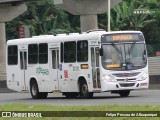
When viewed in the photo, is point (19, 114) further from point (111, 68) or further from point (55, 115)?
point (111, 68)

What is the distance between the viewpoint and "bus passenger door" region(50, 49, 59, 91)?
30000 mm

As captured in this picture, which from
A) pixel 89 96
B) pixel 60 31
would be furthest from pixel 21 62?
pixel 60 31

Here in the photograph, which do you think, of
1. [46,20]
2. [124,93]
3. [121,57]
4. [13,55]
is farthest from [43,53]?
[46,20]

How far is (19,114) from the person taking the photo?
1369 centimetres

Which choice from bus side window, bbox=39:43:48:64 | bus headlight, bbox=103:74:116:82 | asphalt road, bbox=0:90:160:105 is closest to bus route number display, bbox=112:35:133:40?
bus headlight, bbox=103:74:116:82

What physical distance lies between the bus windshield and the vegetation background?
1793 inches

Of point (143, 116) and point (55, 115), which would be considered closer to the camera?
point (143, 116)

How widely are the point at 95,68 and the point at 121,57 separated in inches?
46.1

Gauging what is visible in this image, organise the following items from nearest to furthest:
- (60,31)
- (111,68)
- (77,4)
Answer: (111,68), (77,4), (60,31)

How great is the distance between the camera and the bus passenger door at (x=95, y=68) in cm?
2759

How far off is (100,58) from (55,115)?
537 inches

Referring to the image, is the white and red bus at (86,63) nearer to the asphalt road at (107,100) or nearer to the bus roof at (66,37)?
the bus roof at (66,37)

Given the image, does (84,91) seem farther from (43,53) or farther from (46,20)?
(46,20)

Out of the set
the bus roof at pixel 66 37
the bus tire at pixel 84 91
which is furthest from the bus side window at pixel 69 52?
the bus tire at pixel 84 91
